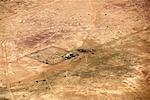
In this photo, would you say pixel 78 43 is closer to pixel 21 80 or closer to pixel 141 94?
→ pixel 21 80

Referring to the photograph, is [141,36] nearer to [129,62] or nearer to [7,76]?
[129,62]

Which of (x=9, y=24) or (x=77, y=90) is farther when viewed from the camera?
(x=9, y=24)

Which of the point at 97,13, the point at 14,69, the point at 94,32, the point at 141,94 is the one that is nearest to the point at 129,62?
the point at 141,94

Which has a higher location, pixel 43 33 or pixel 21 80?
pixel 43 33

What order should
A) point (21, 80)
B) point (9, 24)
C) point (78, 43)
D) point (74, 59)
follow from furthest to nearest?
point (9, 24) → point (78, 43) → point (74, 59) → point (21, 80)

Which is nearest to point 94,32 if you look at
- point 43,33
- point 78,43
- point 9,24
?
point 78,43

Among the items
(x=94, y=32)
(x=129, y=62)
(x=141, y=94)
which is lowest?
(x=141, y=94)

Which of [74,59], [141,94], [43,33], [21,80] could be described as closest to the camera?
[141,94]
